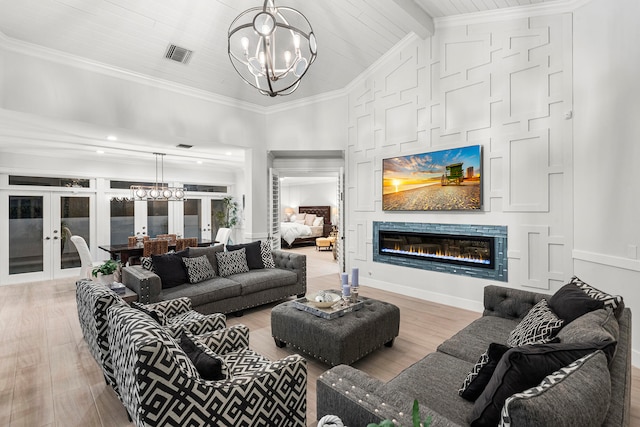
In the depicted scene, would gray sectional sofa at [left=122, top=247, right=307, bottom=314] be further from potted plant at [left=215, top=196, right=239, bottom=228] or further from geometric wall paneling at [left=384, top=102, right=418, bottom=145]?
potted plant at [left=215, top=196, right=239, bottom=228]

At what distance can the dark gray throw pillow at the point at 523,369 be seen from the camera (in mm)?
1151

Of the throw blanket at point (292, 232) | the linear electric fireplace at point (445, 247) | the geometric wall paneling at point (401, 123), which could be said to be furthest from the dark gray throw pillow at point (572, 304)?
the throw blanket at point (292, 232)

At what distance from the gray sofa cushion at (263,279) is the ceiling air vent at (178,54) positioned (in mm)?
3137

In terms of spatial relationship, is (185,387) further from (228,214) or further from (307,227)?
(307,227)

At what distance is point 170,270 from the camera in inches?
157

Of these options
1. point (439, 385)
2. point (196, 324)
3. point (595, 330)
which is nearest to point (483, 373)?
point (439, 385)

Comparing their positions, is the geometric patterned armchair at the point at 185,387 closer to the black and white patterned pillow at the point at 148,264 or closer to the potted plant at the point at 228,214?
the black and white patterned pillow at the point at 148,264

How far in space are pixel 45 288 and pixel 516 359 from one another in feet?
24.4

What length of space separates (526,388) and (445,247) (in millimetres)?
3606

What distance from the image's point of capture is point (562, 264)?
3.50 meters

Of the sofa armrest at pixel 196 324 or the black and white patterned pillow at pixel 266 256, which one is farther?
the black and white patterned pillow at pixel 266 256

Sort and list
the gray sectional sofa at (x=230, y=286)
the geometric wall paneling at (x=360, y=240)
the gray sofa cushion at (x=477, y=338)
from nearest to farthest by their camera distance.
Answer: the gray sofa cushion at (x=477, y=338), the gray sectional sofa at (x=230, y=286), the geometric wall paneling at (x=360, y=240)

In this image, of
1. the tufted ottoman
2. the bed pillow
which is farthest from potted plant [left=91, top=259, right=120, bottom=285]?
the bed pillow

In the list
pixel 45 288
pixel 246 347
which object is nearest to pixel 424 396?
pixel 246 347
